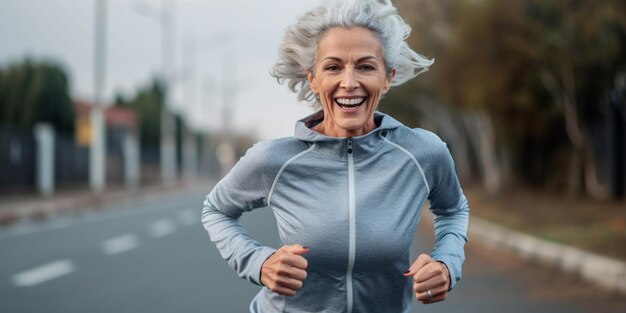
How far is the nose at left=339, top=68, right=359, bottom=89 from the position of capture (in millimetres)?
2387

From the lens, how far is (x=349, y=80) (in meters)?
2.39

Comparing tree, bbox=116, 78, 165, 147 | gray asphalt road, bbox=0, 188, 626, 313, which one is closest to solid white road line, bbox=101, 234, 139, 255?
gray asphalt road, bbox=0, 188, 626, 313

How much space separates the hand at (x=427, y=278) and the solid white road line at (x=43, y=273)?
26.8 feet

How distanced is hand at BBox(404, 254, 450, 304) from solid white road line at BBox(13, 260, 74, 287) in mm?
8171

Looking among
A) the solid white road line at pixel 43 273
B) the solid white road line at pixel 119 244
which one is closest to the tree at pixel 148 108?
the solid white road line at pixel 119 244

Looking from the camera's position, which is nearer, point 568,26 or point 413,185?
point 413,185

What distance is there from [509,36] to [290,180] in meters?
20.3

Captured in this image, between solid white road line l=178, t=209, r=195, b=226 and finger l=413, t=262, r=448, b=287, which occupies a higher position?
finger l=413, t=262, r=448, b=287

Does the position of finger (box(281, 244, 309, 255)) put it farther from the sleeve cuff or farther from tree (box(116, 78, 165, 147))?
tree (box(116, 78, 165, 147))

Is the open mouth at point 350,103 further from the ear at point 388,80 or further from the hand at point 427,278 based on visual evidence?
the hand at point 427,278

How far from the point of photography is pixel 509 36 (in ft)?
72.3

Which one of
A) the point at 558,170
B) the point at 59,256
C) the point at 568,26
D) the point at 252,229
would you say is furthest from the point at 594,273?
the point at 558,170

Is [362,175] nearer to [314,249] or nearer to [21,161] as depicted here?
[314,249]

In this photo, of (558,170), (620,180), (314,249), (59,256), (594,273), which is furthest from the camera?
(558,170)
